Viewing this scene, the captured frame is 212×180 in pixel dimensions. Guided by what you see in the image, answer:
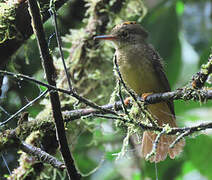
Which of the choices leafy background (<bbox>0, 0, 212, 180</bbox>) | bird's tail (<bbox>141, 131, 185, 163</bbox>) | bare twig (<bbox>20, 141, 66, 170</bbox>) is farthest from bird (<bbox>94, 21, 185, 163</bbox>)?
bare twig (<bbox>20, 141, 66, 170</bbox>)

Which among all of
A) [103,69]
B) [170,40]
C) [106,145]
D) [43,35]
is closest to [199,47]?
[170,40]

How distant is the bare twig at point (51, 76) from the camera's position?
1.63 metres

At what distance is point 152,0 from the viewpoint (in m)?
5.88

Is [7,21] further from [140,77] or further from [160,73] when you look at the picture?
[160,73]

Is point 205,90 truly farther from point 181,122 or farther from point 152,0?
point 152,0

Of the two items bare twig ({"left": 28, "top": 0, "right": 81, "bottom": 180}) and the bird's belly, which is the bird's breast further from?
bare twig ({"left": 28, "top": 0, "right": 81, "bottom": 180})

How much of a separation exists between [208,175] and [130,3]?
1.74m

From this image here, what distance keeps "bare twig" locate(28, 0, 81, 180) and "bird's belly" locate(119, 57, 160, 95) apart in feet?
4.47

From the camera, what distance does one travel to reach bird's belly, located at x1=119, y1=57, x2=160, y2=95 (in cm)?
306

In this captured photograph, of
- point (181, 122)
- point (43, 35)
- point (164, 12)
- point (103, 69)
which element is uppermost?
point (43, 35)

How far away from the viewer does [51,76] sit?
1688 mm

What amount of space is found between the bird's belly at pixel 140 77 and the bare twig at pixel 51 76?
1.36 meters

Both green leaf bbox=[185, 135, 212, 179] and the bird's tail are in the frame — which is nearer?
the bird's tail

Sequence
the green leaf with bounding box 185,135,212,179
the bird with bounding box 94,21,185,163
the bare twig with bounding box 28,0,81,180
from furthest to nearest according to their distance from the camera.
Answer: the green leaf with bounding box 185,135,212,179 < the bird with bounding box 94,21,185,163 < the bare twig with bounding box 28,0,81,180
